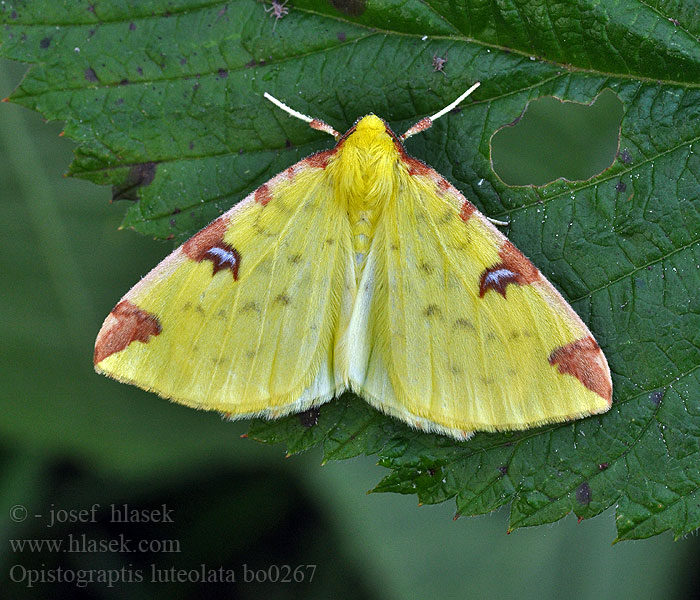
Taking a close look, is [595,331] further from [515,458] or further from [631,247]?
[515,458]

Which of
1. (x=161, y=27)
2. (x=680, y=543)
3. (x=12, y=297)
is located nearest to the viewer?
(x=161, y=27)

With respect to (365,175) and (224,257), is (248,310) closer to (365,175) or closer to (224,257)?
(224,257)

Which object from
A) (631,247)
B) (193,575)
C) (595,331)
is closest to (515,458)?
(595,331)

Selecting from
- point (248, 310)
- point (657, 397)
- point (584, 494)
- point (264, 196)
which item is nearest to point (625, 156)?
point (657, 397)

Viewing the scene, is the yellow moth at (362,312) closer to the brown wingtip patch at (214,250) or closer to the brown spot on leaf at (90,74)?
the brown wingtip patch at (214,250)

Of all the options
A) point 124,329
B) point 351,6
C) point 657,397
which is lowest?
point 657,397

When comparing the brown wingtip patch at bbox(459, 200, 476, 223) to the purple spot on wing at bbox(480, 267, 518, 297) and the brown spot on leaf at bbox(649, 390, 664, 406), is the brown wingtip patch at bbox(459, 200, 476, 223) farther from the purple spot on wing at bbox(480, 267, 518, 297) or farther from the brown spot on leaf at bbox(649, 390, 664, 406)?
the brown spot on leaf at bbox(649, 390, 664, 406)

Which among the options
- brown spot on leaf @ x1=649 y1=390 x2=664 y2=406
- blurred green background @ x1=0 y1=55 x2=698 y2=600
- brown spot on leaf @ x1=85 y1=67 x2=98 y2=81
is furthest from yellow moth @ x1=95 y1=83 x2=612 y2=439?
blurred green background @ x1=0 y1=55 x2=698 y2=600
